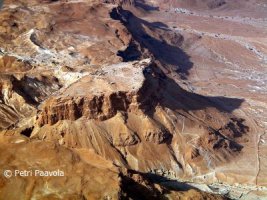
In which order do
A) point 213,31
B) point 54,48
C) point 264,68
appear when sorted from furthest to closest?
point 213,31, point 264,68, point 54,48

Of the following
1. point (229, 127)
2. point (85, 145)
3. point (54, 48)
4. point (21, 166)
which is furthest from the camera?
point (54, 48)

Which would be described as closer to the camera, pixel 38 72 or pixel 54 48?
pixel 38 72

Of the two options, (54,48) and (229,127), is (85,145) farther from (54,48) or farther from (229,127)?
(54,48)

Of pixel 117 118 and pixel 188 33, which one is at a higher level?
pixel 117 118

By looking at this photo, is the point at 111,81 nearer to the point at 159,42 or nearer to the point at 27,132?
the point at 27,132

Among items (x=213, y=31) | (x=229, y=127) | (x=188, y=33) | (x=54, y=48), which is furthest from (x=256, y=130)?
(x=213, y=31)

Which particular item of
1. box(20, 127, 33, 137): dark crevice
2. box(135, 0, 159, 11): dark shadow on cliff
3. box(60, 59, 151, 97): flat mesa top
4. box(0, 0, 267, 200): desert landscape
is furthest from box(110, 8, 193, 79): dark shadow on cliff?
box(20, 127, 33, 137): dark crevice
